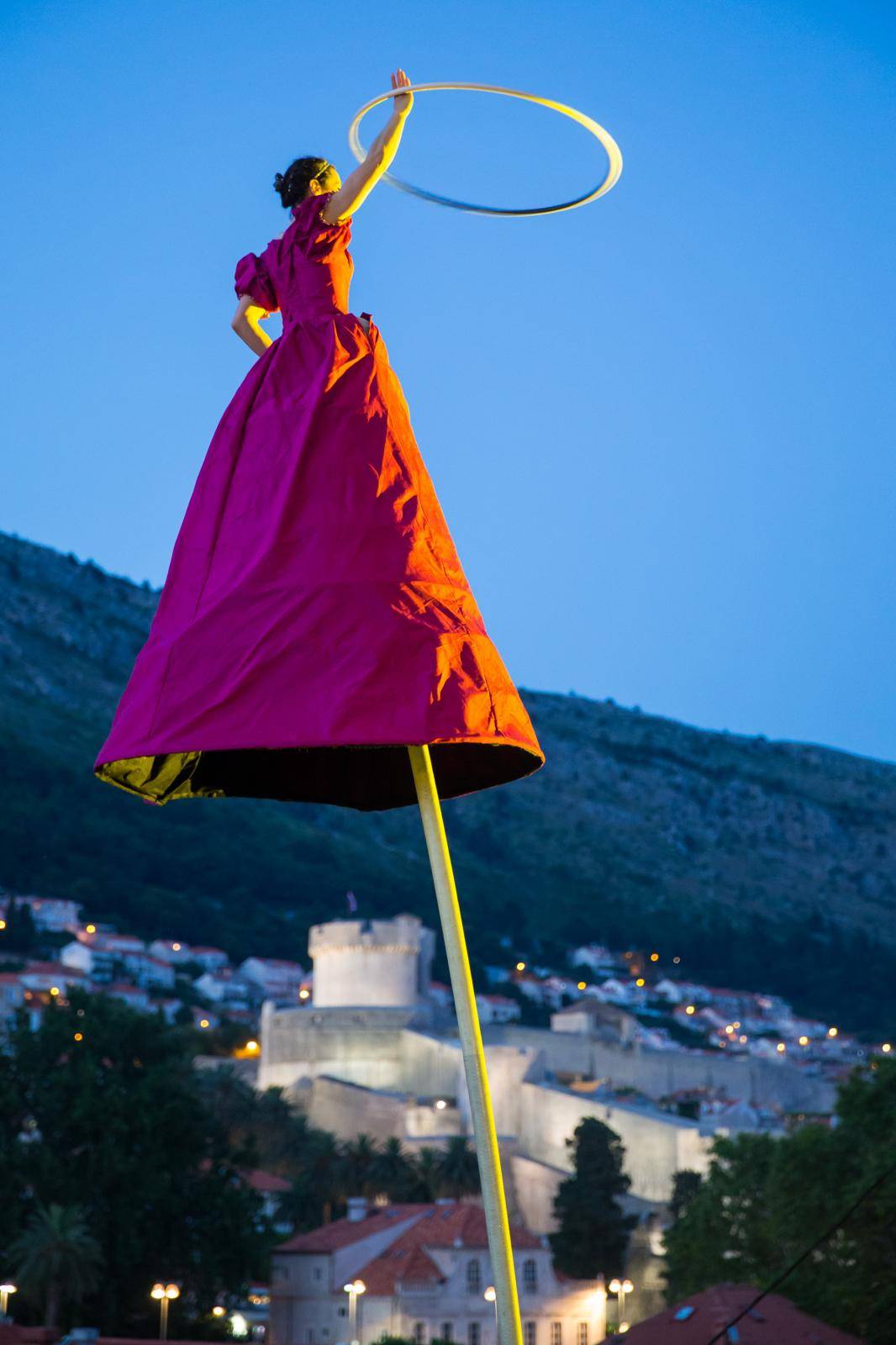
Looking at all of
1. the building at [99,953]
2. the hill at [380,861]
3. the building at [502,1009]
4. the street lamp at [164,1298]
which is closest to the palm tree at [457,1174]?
the street lamp at [164,1298]

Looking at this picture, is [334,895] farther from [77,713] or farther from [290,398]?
[290,398]

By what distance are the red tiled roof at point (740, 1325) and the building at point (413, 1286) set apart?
1583cm

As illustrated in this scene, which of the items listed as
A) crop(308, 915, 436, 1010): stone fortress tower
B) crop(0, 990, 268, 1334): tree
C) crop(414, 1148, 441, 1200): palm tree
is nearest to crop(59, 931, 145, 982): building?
crop(308, 915, 436, 1010): stone fortress tower

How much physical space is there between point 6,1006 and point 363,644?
7582cm

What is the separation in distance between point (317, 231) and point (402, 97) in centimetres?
56

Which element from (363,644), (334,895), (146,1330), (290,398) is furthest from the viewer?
(334,895)

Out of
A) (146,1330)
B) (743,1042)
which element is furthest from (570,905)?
(146,1330)

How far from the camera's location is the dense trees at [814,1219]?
1160 inches

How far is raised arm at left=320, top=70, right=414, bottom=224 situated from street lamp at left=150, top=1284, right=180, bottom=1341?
35618mm

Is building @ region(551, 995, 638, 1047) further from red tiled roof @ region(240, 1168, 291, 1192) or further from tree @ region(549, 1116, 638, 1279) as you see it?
red tiled roof @ region(240, 1168, 291, 1192)

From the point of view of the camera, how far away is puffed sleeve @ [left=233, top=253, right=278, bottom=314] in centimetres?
680

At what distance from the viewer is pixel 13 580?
7077 inches

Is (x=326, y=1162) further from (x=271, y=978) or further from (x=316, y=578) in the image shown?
(x=316, y=578)

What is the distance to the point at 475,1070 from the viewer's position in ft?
18.6
